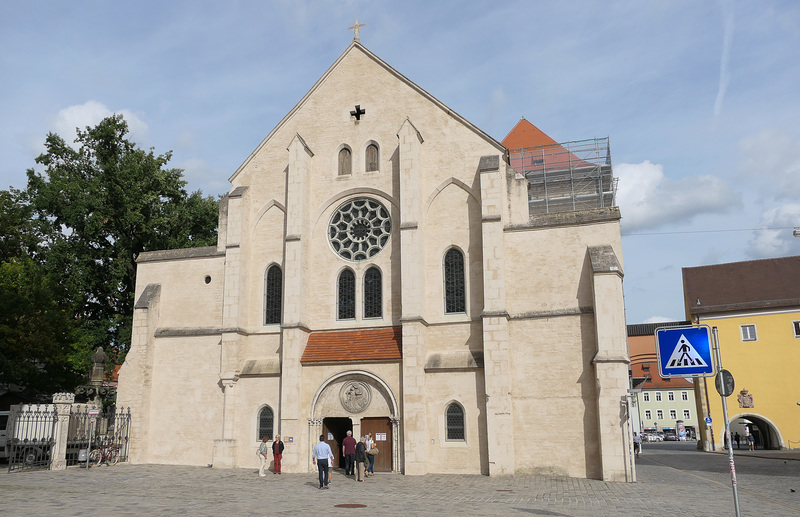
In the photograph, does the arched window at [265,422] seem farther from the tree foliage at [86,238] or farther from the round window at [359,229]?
the tree foliage at [86,238]

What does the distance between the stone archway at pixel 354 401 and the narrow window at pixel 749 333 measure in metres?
26.7

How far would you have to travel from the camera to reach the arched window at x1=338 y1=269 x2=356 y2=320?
24812 mm

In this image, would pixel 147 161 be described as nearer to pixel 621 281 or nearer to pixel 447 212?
pixel 447 212

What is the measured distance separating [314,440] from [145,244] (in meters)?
15.8

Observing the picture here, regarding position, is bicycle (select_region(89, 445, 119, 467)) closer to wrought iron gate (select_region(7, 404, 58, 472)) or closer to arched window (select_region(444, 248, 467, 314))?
wrought iron gate (select_region(7, 404, 58, 472))

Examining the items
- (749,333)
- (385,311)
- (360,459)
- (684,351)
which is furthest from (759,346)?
(684,351)

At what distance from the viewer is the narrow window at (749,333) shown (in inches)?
1529

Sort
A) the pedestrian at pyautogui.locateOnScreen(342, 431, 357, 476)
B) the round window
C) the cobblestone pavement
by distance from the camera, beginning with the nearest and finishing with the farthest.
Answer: the cobblestone pavement
the pedestrian at pyautogui.locateOnScreen(342, 431, 357, 476)
the round window

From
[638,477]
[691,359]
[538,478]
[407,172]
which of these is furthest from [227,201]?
[691,359]

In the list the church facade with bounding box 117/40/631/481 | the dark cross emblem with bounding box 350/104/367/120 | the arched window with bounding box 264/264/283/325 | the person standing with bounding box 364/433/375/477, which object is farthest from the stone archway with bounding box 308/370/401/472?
the dark cross emblem with bounding box 350/104/367/120

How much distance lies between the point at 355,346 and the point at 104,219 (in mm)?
15826

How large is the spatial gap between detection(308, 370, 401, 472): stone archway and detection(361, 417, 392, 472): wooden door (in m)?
0.08

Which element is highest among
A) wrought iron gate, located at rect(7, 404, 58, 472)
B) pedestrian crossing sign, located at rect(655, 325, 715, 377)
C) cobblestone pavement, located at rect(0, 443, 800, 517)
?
pedestrian crossing sign, located at rect(655, 325, 715, 377)

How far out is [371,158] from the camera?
84.8 feet
